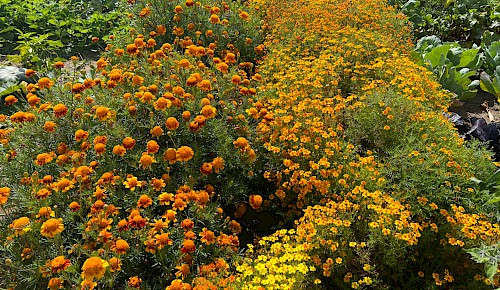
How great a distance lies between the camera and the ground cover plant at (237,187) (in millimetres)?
2199

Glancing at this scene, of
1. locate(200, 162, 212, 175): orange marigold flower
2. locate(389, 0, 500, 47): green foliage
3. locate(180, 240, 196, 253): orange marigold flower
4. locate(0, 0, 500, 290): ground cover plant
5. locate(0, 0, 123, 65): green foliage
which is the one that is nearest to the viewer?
locate(180, 240, 196, 253): orange marigold flower

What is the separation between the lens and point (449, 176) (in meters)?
2.52

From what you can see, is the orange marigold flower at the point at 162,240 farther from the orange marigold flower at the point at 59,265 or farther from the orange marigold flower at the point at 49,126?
the orange marigold flower at the point at 49,126

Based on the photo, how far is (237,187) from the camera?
111 inches

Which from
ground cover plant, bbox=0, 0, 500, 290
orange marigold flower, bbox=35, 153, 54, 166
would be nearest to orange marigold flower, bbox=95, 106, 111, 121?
ground cover plant, bbox=0, 0, 500, 290

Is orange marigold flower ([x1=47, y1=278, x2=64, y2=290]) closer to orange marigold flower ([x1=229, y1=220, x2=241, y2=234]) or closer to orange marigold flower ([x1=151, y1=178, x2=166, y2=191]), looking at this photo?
orange marigold flower ([x1=151, y1=178, x2=166, y2=191])

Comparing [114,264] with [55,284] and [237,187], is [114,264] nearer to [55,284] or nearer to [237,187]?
[55,284]

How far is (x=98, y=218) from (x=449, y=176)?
1972 millimetres

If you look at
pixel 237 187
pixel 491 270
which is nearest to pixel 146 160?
pixel 237 187

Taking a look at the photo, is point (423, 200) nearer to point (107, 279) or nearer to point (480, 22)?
point (107, 279)

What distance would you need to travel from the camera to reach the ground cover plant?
2.20m

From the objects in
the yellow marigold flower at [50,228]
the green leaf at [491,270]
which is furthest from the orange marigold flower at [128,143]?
the green leaf at [491,270]

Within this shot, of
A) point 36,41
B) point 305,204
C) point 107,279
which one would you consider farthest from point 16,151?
point 36,41

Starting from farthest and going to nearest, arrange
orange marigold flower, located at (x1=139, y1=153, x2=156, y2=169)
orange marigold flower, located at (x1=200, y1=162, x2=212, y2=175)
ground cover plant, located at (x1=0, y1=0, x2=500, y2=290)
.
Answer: orange marigold flower, located at (x1=200, y1=162, x2=212, y2=175) < orange marigold flower, located at (x1=139, y1=153, x2=156, y2=169) < ground cover plant, located at (x1=0, y1=0, x2=500, y2=290)
